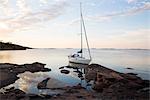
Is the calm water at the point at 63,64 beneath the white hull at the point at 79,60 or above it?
beneath

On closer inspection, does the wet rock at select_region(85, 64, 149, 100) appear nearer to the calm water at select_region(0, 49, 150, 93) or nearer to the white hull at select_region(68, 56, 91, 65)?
the calm water at select_region(0, 49, 150, 93)

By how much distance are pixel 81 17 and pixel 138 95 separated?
32.5 metres

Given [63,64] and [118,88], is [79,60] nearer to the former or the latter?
[63,64]

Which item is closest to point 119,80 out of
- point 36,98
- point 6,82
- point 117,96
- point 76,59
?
point 117,96

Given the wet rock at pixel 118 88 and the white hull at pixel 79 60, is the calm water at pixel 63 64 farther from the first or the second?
the wet rock at pixel 118 88

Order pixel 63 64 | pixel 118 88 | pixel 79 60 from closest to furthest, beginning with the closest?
1. pixel 118 88
2. pixel 79 60
3. pixel 63 64

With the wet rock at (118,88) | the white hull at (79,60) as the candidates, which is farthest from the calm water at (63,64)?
the wet rock at (118,88)

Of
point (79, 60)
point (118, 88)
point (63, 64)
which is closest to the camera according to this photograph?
point (118, 88)

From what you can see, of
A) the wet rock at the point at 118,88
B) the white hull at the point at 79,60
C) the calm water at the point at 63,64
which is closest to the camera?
the wet rock at the point at 118,88

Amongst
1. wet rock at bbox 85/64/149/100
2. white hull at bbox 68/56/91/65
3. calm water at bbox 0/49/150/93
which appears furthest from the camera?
white hull at bbox 68/56/91/65

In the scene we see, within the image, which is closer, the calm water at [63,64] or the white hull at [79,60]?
the calm water at [63,64]

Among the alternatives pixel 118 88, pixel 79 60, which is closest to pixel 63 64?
pixel 79 60

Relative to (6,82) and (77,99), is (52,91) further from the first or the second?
(6,82)

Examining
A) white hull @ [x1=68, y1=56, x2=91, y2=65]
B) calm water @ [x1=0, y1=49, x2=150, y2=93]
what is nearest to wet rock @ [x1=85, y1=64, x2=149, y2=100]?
calm water @ [x1=0, y1=49, x2=150, y2=93]
